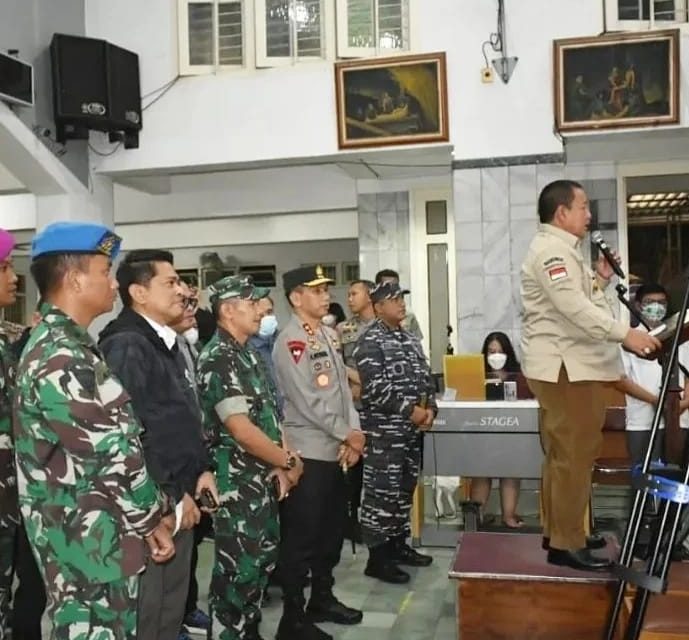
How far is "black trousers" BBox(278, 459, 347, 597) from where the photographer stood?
3027 millimetres

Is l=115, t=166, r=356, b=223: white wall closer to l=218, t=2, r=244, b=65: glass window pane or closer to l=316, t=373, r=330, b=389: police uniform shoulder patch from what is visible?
l=218, t=2, r=244, b=65: glass window pane

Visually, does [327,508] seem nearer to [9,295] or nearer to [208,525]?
[208,525]

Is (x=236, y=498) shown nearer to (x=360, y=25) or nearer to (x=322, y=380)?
(x=322, y=380)

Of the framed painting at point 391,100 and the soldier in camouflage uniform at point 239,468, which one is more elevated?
the framed painting at point 391,100

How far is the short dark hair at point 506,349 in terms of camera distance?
5348mm

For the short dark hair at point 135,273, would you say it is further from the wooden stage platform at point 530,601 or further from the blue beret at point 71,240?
the wooden stage platform at point 530,601

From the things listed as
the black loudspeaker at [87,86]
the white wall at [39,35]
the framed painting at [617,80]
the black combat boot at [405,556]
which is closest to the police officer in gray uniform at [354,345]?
the black combat boot at [405,556]

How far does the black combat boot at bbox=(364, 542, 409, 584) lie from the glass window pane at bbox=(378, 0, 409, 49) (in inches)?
148

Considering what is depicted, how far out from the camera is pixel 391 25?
5.92m

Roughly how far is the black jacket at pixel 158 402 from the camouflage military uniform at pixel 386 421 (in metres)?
1.60

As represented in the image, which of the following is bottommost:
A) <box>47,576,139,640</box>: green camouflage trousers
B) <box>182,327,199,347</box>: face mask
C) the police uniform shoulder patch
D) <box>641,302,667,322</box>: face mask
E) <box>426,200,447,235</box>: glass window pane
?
<box>47,576,139,640</box>: green camouflage trousers

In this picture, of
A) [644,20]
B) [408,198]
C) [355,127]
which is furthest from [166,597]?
[408,198]

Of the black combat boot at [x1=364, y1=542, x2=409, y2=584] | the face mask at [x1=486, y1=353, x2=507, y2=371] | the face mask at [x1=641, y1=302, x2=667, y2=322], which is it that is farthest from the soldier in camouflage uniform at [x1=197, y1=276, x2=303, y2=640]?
the face mask at [x1=486, y1=353, x2=507, y2=371]

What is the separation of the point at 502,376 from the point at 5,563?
332 cm
